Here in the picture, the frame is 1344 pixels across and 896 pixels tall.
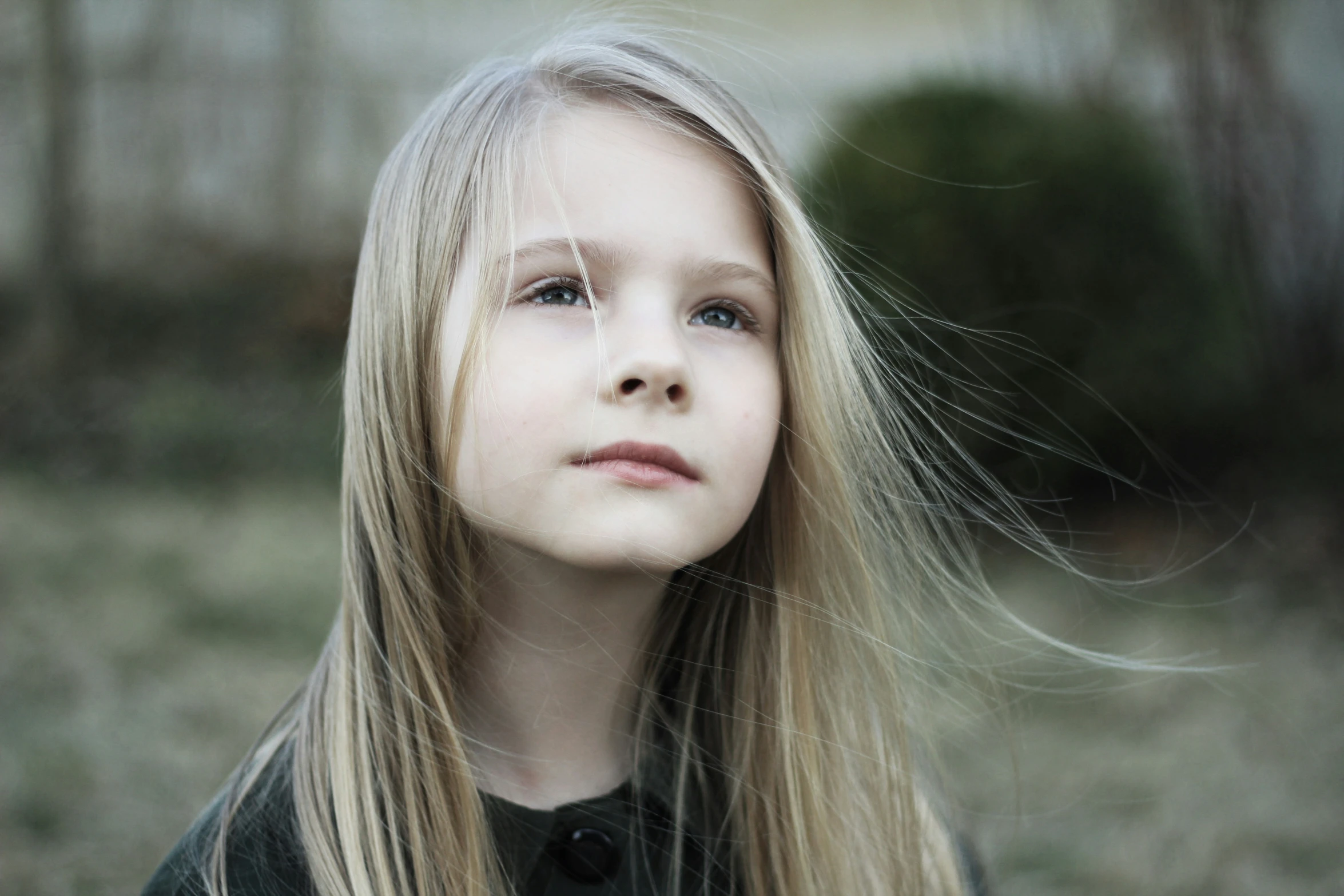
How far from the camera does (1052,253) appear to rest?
367 cm

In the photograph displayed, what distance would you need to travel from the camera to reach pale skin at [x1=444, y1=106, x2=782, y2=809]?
1188 millimetres

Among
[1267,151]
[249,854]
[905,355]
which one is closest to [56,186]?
[905,355]

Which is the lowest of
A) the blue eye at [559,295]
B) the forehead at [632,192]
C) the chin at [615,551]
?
the chin at [615,551]

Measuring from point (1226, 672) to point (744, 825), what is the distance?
89.8 inches

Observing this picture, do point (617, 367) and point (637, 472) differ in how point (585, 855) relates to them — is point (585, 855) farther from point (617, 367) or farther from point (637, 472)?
point (617, 367)

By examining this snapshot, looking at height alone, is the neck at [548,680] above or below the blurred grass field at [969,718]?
above

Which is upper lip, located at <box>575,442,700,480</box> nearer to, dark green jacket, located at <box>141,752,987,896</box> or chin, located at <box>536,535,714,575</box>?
chin, located at <box>536,535,714,575</box>

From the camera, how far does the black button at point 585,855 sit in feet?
4.43

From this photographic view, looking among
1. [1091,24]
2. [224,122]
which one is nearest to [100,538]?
[224,122]

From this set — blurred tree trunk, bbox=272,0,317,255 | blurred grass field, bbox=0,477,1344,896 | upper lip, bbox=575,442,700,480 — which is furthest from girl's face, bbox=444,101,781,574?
blurred tree trunk, bbox=272,0,317,255

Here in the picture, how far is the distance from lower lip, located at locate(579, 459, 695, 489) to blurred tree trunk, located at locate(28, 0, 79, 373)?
4599mm

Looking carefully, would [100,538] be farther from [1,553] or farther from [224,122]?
[224,122]

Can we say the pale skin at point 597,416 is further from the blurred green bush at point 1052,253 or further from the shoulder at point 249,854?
the blurred green bush at point 1052,253

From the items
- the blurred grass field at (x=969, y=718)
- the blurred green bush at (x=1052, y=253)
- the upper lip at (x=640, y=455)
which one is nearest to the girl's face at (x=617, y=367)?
the upper lip at (x=640, y=455)
